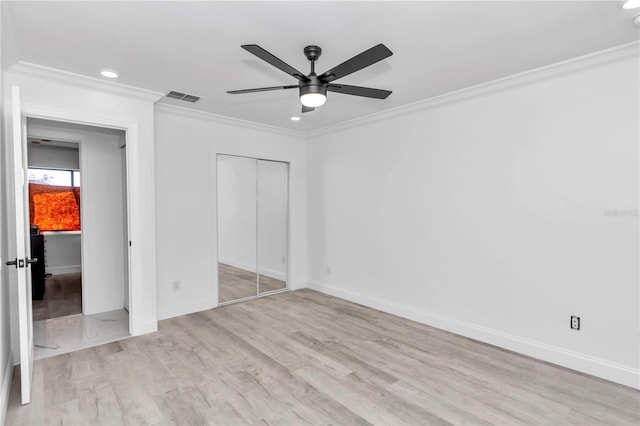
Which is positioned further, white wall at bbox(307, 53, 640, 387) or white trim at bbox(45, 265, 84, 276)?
white trim at bbox(45, 265, 84, 276)

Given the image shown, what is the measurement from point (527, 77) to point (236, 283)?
4120 mm

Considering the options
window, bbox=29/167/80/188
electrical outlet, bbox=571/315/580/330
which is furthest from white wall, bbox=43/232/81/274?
electrical outlet, bbox=571/315/580/330

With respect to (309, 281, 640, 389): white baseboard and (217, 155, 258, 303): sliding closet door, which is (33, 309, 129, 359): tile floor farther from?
(309, 281, 640, 389): white baseboard

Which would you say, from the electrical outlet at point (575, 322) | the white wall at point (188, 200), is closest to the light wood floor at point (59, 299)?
the white wall at point (188, 200)

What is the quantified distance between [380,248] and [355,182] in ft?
3.21

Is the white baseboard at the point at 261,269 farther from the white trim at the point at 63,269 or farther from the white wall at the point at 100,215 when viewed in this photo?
the white trim at the point at 63,269

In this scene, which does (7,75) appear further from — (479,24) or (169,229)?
(479,24)

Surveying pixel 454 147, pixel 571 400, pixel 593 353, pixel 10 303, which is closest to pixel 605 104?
pixel 454 147

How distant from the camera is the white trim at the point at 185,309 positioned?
13.0 feet

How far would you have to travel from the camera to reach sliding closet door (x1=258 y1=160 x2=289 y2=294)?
4965 mm

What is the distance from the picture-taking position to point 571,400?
2.36 metres

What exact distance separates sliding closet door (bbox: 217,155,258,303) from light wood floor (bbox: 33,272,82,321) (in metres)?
1.86

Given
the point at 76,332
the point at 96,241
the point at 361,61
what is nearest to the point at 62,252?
the point at 96,241

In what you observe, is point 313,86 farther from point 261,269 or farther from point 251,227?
point 261,269
